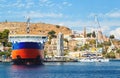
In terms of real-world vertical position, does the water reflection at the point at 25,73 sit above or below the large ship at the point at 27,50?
below

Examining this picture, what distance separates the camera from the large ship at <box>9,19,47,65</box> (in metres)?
180

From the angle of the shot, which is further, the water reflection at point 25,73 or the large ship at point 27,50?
the large ship at point 27,50

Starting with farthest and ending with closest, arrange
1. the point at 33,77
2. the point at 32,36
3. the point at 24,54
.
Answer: the point at 32,36 → the point at 24,54 → the point at 33,77

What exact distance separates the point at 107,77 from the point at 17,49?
2608 inches

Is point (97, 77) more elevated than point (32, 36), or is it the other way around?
point (32, 36)

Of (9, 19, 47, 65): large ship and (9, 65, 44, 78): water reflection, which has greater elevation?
(9, 19, 47, 65): large ship

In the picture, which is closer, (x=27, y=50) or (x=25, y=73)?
(x=25, y=73)

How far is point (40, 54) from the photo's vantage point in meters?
184

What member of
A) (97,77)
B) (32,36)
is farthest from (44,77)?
(32,36)

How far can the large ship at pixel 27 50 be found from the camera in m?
180

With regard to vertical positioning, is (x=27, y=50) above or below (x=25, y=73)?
above

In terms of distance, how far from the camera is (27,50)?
180m

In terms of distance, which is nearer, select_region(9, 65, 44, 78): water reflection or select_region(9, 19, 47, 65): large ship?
select_region(9, 65, 44, 78): water reflection

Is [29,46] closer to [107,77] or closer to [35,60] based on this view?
[35,60]
